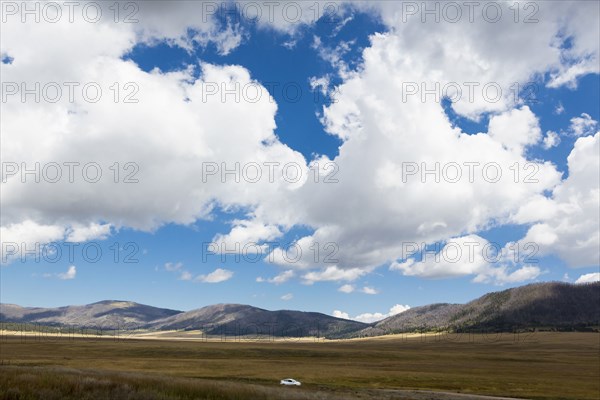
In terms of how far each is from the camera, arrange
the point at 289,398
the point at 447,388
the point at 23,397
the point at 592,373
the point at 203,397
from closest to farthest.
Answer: the point at 23,397 < the point at 203,397 < the point at 289,398 < the point at 447,388 < the point at 592,373

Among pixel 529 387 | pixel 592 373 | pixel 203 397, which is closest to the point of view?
pixel 203 397

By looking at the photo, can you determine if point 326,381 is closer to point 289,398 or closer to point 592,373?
point 289,398

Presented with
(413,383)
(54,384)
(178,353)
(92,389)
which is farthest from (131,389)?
(178,353)

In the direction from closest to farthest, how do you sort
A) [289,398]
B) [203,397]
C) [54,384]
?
[54,384] → [203,397] → [289,398]

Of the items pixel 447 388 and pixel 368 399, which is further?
pixel 447 388

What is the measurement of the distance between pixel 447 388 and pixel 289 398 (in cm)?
4491

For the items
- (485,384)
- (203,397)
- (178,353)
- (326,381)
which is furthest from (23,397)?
(178,353)

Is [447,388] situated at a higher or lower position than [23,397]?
lower

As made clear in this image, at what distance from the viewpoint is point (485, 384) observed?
63969 mm

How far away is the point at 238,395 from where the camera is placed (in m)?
18.3

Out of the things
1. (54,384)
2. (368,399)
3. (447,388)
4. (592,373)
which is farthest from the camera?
(592,373)

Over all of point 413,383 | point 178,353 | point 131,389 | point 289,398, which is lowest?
point 178,353

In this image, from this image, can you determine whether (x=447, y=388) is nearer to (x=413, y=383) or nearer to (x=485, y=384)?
(x=413, y=383)

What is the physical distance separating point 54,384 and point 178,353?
11794 centimetres
